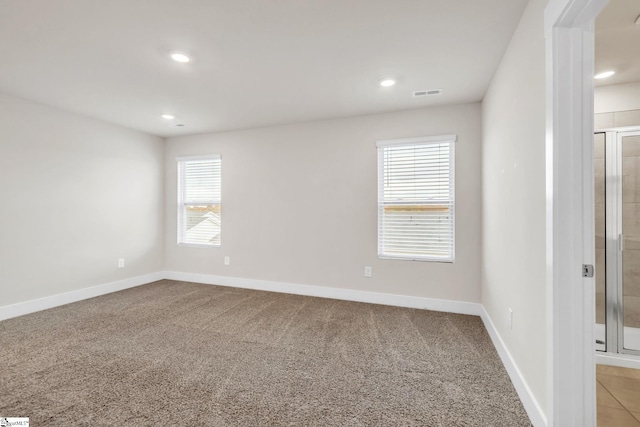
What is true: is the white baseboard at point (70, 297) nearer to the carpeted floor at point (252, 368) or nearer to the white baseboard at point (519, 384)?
the carpeted floor at point (252, 368)

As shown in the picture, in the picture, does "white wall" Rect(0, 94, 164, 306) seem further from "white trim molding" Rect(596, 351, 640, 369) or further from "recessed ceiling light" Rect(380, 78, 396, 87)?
"white trim molding" Rect(596, 351, 640, 369)

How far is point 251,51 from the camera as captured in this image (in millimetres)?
2305

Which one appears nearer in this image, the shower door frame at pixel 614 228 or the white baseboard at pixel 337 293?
the shower door frame at pixel 614 228

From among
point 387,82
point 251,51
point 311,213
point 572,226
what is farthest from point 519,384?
point 251,51

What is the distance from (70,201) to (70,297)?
1275mm

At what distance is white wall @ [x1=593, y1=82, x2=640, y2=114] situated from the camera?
8.66 feet

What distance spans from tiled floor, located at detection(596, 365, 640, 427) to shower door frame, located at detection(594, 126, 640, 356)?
31 cm

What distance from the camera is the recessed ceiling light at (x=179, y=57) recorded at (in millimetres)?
2348

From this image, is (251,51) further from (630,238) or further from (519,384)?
(630,238)

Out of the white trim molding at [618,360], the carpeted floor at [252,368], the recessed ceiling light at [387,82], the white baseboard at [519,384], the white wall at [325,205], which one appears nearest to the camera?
the white baseboard at [519,384]

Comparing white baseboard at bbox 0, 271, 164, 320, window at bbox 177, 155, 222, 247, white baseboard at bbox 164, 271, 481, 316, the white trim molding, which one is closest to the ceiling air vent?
white baseboard at bbox 164, 271, 481, 316

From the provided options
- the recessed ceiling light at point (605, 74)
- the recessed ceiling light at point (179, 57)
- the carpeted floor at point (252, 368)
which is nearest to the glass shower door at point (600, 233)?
the recessed ceiling light at point (605, 74)

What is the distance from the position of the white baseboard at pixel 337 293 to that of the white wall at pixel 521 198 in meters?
0.69

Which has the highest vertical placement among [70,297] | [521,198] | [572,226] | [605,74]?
[605,74]
